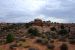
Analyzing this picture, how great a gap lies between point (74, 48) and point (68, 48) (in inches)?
35.6

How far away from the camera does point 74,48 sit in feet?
120

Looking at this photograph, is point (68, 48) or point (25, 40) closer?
point (68, 48)

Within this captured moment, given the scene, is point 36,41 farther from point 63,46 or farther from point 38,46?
point 63,46

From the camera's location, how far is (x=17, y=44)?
3909 cm

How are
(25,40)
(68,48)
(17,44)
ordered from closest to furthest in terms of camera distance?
1. (68,48)
2. (17,44)
3. (25,40)

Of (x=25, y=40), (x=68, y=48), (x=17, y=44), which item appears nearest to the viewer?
(x=68, y=48)

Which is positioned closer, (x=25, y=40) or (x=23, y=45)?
(x=23, y=45)

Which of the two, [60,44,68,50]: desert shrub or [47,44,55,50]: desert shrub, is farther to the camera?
[47,44,55,50]: desert shrub

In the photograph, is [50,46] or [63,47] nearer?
[63,47]

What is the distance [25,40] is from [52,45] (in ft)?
20.5

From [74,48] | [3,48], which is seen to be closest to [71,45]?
[74,48]

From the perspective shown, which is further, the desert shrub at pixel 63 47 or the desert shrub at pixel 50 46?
the desert shrub at pixel 50 46

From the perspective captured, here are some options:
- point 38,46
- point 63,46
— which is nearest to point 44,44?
point 38,46

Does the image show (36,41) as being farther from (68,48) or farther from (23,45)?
(68,48)
